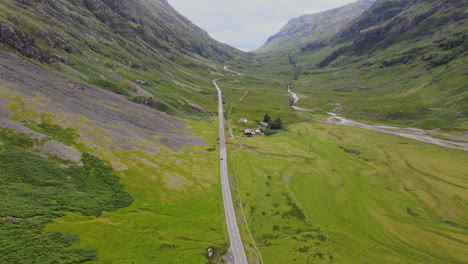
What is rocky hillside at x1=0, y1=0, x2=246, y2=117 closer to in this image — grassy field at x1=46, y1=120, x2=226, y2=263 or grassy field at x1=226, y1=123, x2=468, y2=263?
grassy field at x1=46, y1=120, x2=226, y2=263

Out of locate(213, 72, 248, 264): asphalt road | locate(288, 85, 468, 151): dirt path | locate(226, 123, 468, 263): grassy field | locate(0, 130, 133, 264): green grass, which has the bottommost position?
locate(0, 130, 133, 264): green grass

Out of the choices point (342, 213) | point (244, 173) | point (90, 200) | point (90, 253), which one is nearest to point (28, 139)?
point (90, 200)

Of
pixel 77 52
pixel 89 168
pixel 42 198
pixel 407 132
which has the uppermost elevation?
pixel 407 132

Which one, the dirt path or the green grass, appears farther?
the dirt path

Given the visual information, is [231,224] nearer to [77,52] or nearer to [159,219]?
[159,219]

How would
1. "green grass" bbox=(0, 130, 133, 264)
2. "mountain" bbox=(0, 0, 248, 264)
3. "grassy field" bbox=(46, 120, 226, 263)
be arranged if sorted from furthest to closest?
"grassy field" bbox=(46, 120, 226, 263) → "mountain" bbox=(0, 0, 248, 264) → "green grass" bbox=(0, 130, 133, 264)

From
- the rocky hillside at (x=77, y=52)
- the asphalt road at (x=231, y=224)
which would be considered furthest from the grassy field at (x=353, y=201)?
the rocky hillside at (x=77, y=52)

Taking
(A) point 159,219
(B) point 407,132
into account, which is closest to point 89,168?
(A) point 159,219

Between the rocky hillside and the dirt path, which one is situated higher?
the dirt path

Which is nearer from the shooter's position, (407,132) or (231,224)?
(231,224)

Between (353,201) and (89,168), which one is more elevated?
(353,201)

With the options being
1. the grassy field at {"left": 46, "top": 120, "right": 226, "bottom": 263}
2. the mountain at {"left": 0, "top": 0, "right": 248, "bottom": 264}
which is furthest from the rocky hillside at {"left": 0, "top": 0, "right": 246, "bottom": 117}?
the grassy field at {"left": 46, "top": 120, "right": 226, "bottom": 263}

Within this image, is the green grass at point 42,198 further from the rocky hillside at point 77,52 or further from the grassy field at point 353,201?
the rocky hillside at point 77,52

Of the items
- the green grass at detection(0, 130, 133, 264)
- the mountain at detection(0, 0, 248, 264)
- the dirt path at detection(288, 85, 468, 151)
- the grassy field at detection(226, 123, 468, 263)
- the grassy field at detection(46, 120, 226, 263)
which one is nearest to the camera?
the green grass at detection(0, 130, 133, 264)
